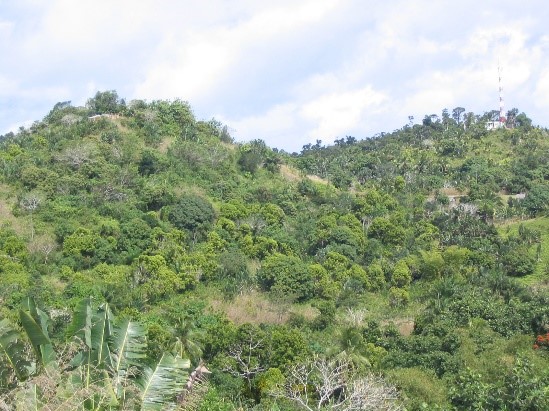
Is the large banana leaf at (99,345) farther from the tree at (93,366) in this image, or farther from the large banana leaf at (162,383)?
the large banana leaf at (162,383)

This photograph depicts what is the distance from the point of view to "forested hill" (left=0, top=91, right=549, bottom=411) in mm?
17109

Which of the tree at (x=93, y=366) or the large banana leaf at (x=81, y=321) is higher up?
the large banana leaf at (x=81, y=321)

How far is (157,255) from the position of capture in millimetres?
38688

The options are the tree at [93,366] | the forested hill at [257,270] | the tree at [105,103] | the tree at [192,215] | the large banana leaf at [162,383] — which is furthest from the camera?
the tree at [105,103]

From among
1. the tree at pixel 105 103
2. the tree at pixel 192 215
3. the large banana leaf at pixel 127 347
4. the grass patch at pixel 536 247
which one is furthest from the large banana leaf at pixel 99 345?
the tree at pixel 105 103

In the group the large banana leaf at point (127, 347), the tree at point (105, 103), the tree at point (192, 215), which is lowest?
the large banana leaf at point (127, 347)

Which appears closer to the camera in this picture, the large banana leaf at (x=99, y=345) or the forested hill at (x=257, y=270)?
the large banana leaf at (x=99, y=345)

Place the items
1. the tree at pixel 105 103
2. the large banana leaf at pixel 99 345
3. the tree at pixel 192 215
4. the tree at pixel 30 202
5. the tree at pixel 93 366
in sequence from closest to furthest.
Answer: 1. the tree at pixel 93 366
2. the large banana leaf at pixel 99 345
3. the tree at pixel 30 202
4. the tree at pixel 192 215
5. the tree at pixel 105 103

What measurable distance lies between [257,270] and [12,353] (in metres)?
32.1

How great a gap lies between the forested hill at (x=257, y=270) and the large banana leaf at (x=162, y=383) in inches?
1.1

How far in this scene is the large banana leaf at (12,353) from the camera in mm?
9578

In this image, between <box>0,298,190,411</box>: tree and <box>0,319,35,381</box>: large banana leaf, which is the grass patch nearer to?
<box>0,298,190,411</box>: tree

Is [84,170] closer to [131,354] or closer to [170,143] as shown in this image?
[170,143]

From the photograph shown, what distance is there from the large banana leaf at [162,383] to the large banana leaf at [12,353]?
1841 millimetres
